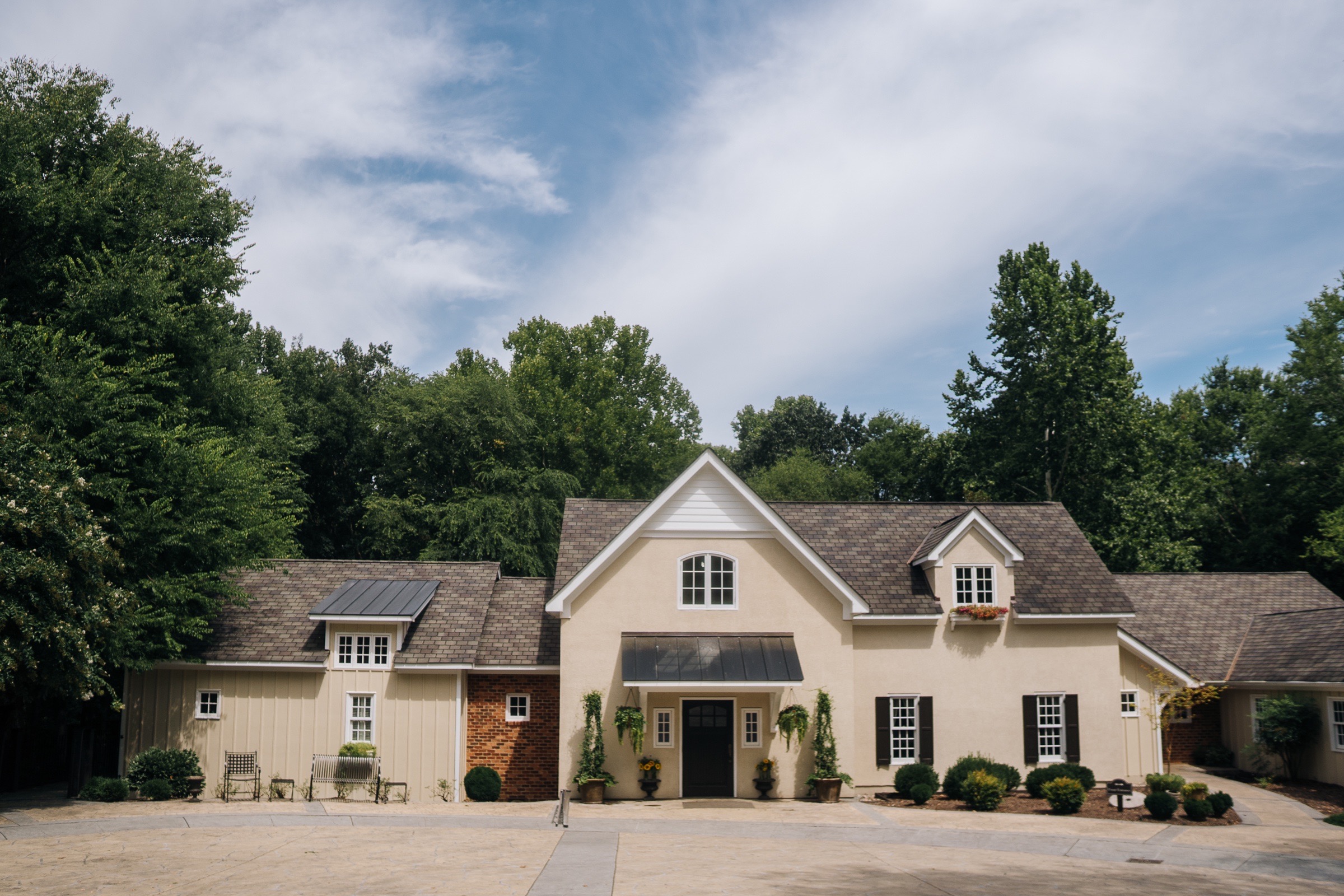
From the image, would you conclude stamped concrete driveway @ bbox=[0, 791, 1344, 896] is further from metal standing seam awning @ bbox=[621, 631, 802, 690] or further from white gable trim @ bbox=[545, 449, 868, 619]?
white gable trim @ bbox=[545, 449, 868, 619]

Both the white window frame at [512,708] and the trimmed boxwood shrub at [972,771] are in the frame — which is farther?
the white window frame at [512,708]

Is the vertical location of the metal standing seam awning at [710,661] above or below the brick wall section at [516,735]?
above

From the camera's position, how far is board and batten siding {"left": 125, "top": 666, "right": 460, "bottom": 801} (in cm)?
2452

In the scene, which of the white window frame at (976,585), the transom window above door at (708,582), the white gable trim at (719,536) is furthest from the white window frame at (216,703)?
the white window frame at (976,585)

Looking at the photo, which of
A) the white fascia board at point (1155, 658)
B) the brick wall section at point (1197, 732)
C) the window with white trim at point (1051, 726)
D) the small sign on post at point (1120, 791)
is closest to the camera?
the small sign on post at point (1120, 791)

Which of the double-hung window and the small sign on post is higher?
the double-hung window

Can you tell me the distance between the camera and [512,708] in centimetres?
2522

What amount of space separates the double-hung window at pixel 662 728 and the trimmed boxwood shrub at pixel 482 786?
4075mm

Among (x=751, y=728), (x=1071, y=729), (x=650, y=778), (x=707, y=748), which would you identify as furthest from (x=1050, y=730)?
(x=650, y=778)

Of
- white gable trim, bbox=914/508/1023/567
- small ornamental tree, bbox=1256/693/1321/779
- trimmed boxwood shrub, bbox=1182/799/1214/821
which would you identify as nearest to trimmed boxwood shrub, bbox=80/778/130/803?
white gable trim, bbox=914/508/1023/567

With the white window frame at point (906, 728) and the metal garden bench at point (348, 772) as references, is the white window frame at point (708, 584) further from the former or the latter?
the metal garden bench at point (348, 772)

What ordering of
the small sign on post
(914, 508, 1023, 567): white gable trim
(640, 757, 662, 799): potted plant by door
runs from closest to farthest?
the small sign on post < (640, 757, 662, 799): potted plant by door < (914, 508, 1023, 567): white gable trim

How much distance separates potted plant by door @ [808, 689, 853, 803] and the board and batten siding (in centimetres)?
875

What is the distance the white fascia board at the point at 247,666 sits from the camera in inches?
966
